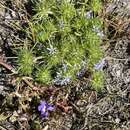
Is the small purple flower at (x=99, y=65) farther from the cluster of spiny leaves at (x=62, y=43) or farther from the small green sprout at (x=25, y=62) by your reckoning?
the small green sprout at (x=25, y=62)

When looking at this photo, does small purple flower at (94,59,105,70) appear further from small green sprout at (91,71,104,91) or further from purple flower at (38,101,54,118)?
purple flower at (38,101,54,118)

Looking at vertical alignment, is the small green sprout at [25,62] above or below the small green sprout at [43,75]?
above

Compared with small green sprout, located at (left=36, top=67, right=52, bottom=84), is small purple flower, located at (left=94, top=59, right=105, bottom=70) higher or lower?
higher

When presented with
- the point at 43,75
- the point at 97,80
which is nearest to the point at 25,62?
the point at 43,75

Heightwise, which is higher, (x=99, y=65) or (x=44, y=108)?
(x=99, y=65)

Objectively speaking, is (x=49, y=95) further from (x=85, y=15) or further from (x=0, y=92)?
(x=85, y=15)

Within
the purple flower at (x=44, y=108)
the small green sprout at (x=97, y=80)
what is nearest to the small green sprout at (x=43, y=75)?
the purple flower at (x=44, y=108)

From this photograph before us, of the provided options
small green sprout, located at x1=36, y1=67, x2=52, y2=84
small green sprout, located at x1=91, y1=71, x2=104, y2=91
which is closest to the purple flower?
small green sprout, located at x1=36, y1=67, x2=52, y2=84

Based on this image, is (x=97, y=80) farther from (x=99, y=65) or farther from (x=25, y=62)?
(x=25, y=62)
